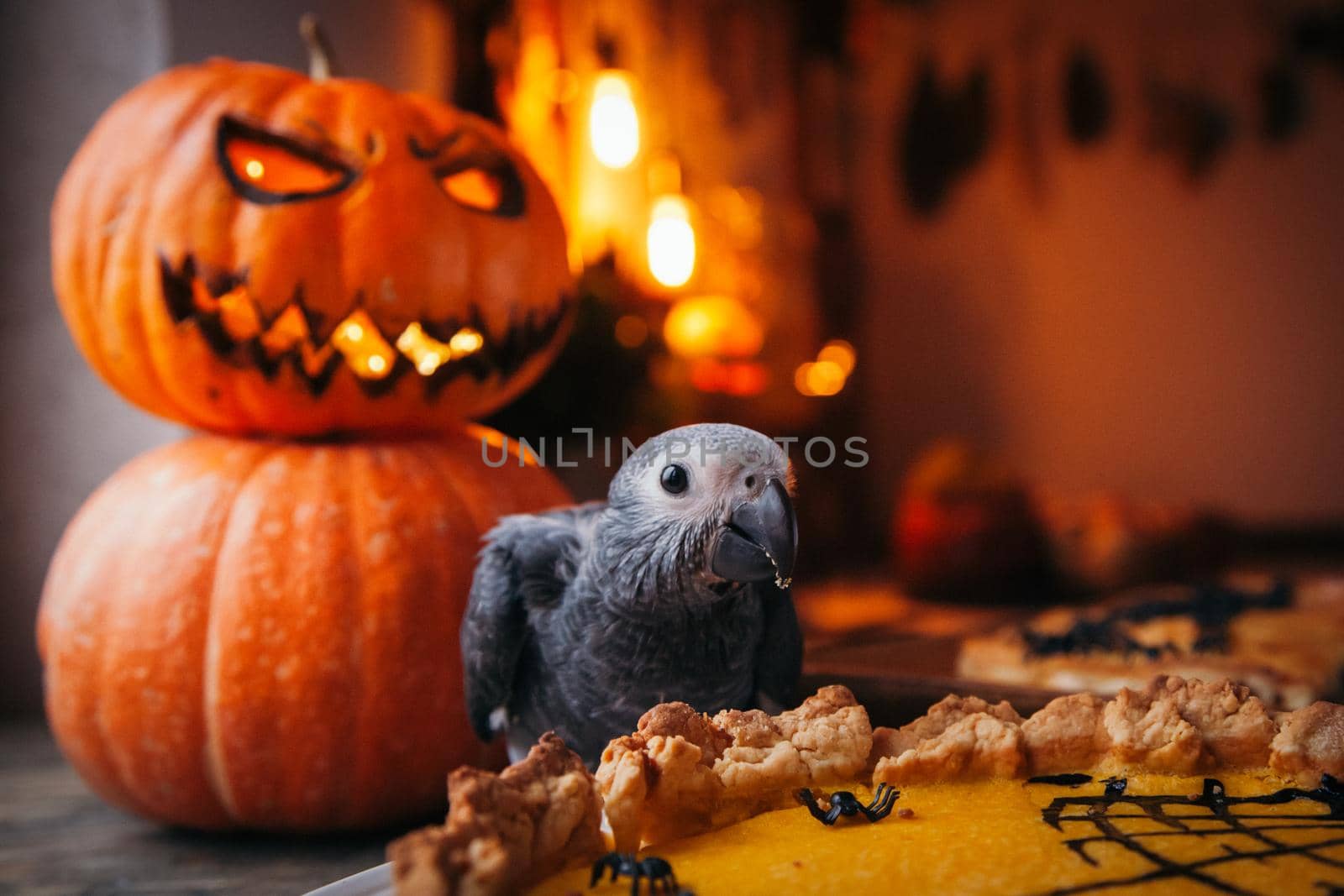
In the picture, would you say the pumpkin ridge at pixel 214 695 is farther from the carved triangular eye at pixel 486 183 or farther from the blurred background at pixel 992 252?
the blurred background at pixel 992 252

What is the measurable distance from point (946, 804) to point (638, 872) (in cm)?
29

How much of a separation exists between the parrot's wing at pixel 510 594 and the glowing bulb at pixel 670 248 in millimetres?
3092

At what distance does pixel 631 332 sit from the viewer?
2746 millimetres

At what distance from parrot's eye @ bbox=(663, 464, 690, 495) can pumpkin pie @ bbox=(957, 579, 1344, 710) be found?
74cm

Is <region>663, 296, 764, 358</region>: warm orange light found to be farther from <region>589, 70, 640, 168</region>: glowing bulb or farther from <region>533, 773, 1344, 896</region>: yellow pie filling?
<region>533, 773, 1344, 896</region>: yellow pie filling

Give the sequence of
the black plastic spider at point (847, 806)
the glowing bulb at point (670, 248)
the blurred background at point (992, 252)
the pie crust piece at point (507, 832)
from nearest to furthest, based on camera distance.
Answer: the pie crust piece at point (507, 832) → the black plastic spider at point (847, 806) → the blurred background at point (992, 252) → the glowing bulb at point (670, 248)

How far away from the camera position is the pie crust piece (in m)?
0.61

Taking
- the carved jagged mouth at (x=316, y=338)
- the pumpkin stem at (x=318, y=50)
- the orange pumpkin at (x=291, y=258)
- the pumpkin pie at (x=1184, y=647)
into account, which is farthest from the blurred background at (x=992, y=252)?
the carved jagged mouth at (x=316, y=338)

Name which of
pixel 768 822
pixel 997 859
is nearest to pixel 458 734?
pixel 768 822

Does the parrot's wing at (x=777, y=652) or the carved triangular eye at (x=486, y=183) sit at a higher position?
the carved triangular eye at (x=486, y=183)

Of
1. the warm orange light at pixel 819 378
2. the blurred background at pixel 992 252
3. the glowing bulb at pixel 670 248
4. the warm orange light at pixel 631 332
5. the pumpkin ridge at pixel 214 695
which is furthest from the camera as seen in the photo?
the warm orange light at pixel 819 378

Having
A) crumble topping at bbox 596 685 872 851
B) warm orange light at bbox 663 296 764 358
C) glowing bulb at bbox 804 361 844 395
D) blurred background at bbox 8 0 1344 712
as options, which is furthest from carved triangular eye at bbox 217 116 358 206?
glowing bulb at bbox 804 361 844 395

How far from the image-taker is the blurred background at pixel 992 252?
3863 millimetres

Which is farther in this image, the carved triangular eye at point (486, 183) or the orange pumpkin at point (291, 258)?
the carved triangular eye at point (486, 183)
